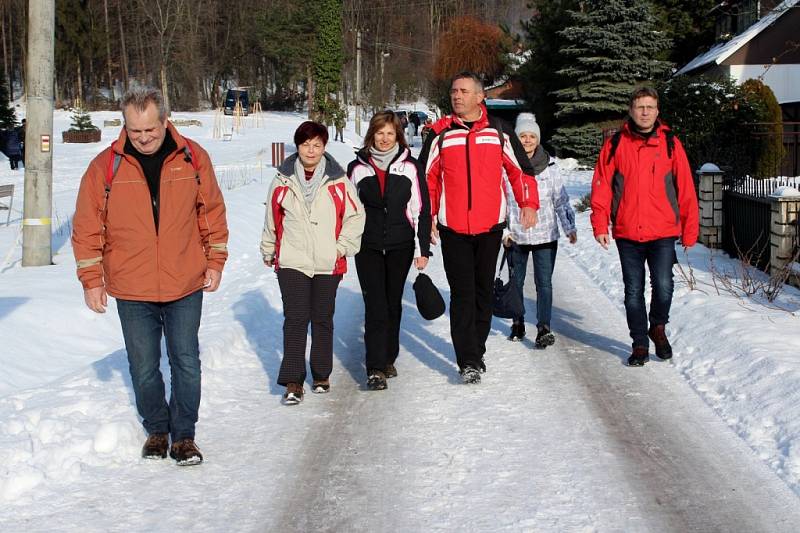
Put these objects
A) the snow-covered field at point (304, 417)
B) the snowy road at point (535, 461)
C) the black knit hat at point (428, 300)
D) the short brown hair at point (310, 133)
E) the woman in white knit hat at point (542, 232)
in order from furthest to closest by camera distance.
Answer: the woman in white knit hat at point (542, 232) → the black knit hat at point (428, 300) → the short brown hair at point (310, 133) → the snow-covered field at point (304, 417) → the snowy road at point (535, 461)


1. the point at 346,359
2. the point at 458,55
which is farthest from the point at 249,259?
the point at 458,55

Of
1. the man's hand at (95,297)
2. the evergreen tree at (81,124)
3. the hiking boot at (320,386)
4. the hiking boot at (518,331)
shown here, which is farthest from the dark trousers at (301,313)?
the evergreen tree at (81,124)

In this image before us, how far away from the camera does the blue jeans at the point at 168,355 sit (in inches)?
200

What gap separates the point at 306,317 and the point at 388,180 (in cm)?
111

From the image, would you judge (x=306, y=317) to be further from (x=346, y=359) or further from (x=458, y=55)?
(x=458, y=55)

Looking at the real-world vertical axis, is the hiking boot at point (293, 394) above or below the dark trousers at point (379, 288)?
below

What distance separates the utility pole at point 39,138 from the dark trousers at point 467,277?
6.73 meters

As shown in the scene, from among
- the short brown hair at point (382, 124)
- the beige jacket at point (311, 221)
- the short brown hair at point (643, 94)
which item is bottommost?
the beige jacket at point (311, 221)

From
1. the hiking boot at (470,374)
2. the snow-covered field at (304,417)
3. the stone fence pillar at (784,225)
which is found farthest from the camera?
the stone fence pillar at (784,225)

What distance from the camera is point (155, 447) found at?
17.2ft

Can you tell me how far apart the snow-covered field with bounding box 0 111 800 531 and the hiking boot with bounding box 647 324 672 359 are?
10 cm

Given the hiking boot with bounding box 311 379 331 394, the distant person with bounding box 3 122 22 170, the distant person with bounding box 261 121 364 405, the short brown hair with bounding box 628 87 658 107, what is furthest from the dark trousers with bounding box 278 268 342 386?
the distant person with bounding box 3 122 22 170

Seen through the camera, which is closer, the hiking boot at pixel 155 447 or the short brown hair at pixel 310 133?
the hiking boot at pixel 155 447

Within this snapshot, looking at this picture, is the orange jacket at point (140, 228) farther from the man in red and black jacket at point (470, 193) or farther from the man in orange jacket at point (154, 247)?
the man in red and black jacket at point (470, 193)
